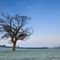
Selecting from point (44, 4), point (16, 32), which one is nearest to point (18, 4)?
point (44, 4)

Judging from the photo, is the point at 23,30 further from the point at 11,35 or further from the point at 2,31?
the point at 2,31

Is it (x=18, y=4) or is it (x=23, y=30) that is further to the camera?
(x=23, y=30)

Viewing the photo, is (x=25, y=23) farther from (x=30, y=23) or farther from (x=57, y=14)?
(x=57, y=14)

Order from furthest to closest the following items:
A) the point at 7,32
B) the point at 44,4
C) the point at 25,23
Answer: the point at 25,23 < the point at 7,32 < the point at 44,4

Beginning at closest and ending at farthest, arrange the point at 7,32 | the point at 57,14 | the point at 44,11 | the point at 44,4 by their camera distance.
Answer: the point at 44,4
the point at 44,11
the point at 57,14
the point at 7,32

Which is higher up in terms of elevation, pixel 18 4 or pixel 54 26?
pixel 18 4

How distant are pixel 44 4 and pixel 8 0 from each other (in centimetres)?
404

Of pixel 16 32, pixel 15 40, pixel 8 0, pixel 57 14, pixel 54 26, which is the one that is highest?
pixel 8 0

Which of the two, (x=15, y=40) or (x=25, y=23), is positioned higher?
(x=25, y=23)

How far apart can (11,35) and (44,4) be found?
5728 millimetres

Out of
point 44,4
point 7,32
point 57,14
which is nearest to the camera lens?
point 44,4

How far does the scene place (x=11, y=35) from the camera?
11289 mm

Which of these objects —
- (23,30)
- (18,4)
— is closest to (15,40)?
(23,30)

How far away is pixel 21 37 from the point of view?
38.4ft
